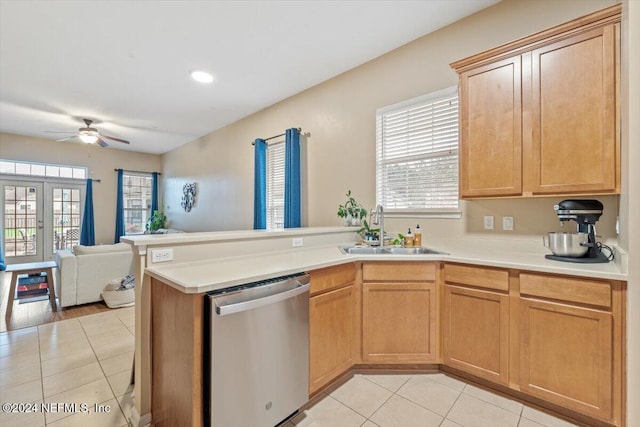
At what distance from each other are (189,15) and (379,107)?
1.94 m

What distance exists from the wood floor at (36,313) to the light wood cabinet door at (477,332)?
397 cm

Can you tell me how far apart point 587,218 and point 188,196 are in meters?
6.67

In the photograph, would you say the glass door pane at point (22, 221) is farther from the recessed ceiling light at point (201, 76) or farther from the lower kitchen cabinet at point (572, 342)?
the lower kitchen cabinet at point (572, 342)

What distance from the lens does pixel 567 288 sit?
1640 mm

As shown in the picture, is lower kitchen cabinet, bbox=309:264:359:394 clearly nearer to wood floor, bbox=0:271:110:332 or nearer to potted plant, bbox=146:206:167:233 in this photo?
wood floor, bbox=0:271:110:332

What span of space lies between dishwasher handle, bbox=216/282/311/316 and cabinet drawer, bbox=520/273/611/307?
1.35 meters

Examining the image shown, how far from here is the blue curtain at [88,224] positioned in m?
6.60

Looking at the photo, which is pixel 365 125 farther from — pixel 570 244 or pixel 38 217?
pixel 38 217

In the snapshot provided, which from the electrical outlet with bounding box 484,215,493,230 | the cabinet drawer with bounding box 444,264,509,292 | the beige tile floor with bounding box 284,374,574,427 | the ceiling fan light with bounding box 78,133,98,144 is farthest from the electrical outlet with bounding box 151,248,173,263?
the ceiling fan light with bounding box 78,133,98,144

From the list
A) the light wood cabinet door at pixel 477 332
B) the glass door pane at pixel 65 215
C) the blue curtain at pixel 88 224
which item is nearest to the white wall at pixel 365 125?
the light wood cabinet door at pixel 477 332

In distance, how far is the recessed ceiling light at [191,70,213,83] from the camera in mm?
3432

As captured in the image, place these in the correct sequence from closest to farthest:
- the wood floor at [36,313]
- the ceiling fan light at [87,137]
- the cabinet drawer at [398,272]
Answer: the cabinet drawer at [398,272] → the wood floor at [36,313] → the ceiling fan light at [87,137]

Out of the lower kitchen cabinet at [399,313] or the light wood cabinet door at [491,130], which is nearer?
the light wood cabinet door at [491,130]

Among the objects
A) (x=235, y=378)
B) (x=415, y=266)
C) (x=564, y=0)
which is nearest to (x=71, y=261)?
(x=235, y=378)
